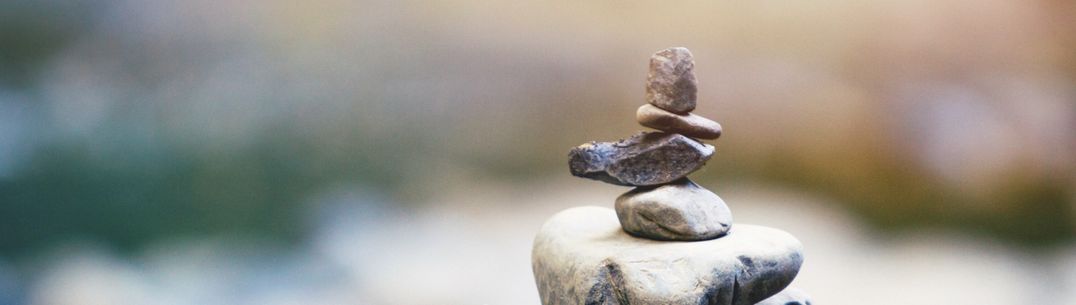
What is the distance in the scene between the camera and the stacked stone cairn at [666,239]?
2.15 metres

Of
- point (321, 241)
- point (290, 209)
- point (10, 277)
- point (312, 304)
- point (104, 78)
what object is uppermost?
point (104, 78)

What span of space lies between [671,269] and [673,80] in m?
0.67

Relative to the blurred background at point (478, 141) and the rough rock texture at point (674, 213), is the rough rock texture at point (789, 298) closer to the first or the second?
the rough rock texture at point (674, 213)

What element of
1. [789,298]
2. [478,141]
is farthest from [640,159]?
[478,141]

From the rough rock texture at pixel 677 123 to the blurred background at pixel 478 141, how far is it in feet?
2.84

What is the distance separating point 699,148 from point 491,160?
119 centimetres

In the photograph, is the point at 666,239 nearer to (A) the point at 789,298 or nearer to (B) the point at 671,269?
(B) the point at 671,269

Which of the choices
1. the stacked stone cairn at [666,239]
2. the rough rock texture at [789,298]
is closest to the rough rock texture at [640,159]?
the stacked stone cairn at [666,239]

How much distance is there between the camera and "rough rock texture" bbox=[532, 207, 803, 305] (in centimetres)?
212

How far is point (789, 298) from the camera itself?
258 centimetres

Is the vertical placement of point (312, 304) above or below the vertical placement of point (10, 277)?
below

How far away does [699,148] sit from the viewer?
244 cm

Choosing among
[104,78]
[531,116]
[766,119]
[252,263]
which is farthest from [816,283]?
[104,78]

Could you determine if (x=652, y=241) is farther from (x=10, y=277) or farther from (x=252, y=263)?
(x=10, y=277)
